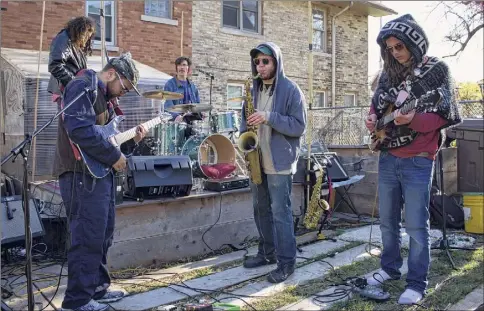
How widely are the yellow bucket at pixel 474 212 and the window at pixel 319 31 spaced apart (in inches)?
378

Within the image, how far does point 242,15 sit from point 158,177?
924 cm

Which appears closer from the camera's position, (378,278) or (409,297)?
(409,297)

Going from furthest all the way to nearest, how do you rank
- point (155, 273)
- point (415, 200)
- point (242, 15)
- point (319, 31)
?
point (319, 31) < point (242, 15) < point (155, 273) < point (415, 200)

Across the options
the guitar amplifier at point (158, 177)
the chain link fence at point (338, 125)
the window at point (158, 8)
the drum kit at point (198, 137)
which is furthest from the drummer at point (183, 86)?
the chain link fence at point (338, 125)

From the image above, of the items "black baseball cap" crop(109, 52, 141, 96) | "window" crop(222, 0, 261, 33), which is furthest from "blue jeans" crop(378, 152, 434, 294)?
"window" crop(222, 0, 261, 33)

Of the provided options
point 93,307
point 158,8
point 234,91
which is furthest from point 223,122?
point 234,91

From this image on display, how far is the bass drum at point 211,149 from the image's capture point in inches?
239

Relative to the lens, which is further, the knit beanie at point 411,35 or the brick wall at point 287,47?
the brick wall at point 287,47

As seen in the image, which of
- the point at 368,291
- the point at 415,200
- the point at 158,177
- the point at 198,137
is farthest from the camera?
the point at 198,137

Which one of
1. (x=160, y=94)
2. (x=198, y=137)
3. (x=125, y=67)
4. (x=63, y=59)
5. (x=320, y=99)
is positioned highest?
(x=320, y=99)

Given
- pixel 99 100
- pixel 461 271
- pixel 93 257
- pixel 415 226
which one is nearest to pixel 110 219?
pixel 93 257

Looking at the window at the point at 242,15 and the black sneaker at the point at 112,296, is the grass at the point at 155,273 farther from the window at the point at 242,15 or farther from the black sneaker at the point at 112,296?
the window at the point at 242,15

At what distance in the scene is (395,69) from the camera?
12.2ft

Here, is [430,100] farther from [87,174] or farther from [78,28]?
[78,28]
